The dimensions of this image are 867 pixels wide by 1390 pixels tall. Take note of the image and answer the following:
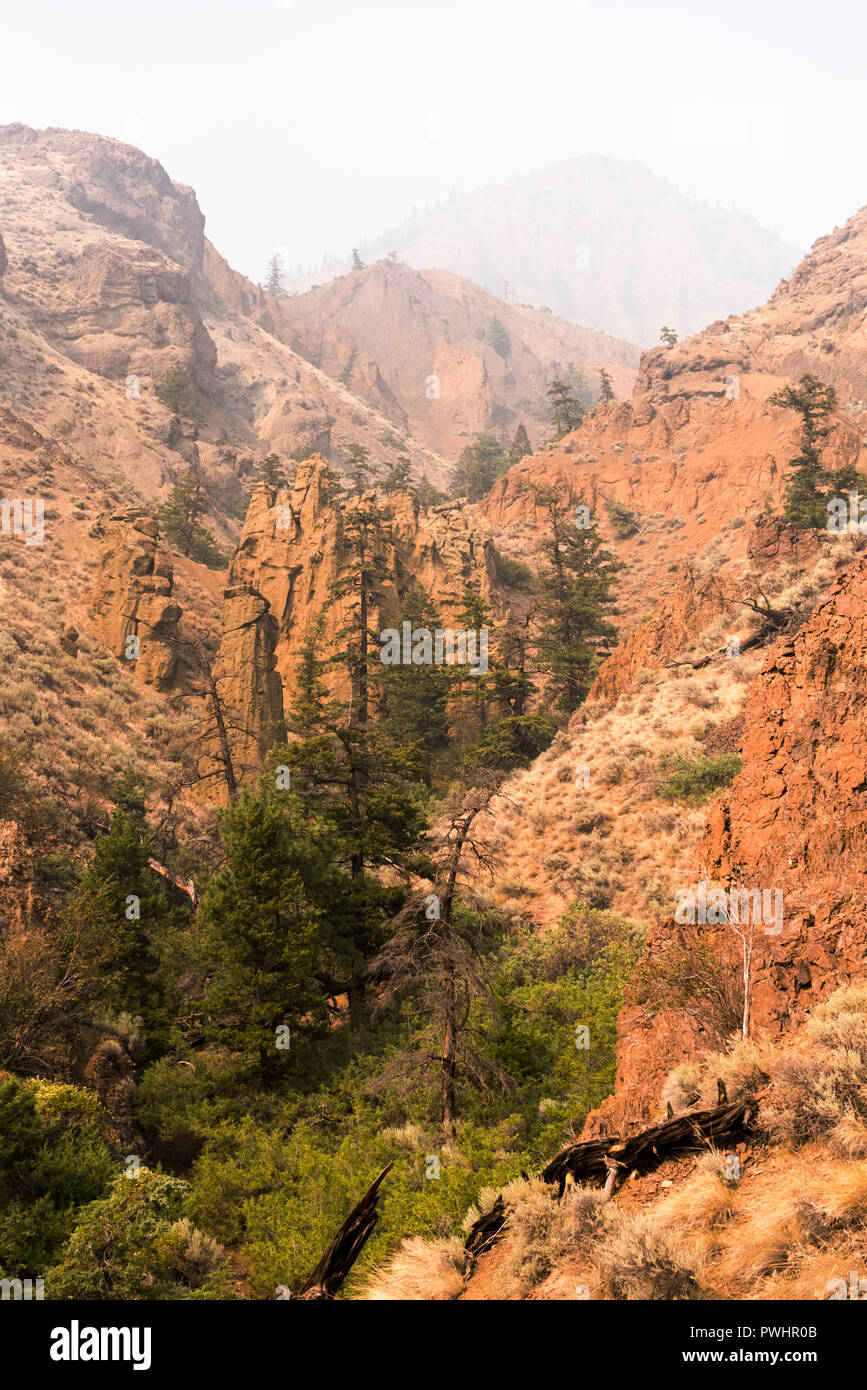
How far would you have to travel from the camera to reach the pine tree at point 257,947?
16.8m

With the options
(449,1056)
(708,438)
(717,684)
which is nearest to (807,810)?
(449,1056)

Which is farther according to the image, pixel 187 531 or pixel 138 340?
pixel 138 340

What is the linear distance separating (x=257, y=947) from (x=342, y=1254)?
10360 millimetres

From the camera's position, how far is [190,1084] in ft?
54.0

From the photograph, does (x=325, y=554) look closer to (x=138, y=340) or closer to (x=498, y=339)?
(x=138, y=340)

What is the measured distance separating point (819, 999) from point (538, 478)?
219 ft

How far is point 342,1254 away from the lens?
727cm

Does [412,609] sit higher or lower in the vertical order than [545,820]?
higher

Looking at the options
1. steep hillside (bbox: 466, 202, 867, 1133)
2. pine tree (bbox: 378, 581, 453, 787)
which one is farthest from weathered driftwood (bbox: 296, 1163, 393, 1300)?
pine tree (bbox: 378, 581, 453, 787)

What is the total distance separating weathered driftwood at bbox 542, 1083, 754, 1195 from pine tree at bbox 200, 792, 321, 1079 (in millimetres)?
10243
